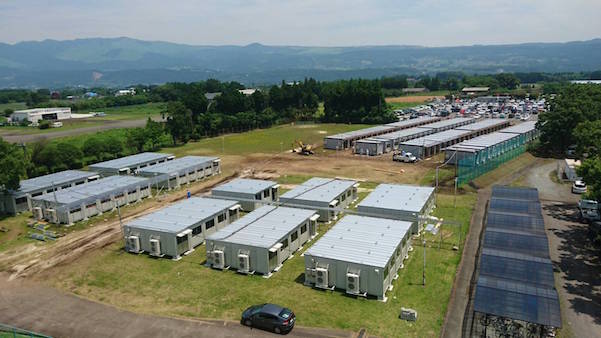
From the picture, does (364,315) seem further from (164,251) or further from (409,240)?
(164,251)

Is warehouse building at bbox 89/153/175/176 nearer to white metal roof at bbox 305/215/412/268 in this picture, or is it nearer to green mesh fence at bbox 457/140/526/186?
white metal roof at bbox 305/215/412/268

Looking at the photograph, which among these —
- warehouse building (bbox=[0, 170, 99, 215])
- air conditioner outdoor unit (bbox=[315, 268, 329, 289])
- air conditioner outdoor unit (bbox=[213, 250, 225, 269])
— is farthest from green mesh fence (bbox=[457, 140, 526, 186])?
warehouse building (bbox=[0, 170, 99, 215])

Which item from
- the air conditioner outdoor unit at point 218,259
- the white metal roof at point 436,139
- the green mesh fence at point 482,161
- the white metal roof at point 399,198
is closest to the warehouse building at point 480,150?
the green mesh fence at point 482,161

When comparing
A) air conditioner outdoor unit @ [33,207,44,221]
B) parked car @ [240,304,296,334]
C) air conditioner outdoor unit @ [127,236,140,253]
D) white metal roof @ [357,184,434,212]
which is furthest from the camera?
air conditioner outdoor unit @ [33,207,44,221]

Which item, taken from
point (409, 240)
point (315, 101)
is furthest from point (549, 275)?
point (315, 101)

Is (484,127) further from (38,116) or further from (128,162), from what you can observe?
(38,116)

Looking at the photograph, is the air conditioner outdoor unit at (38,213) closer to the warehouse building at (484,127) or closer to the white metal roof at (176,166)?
the white metal roof at (176,166)
